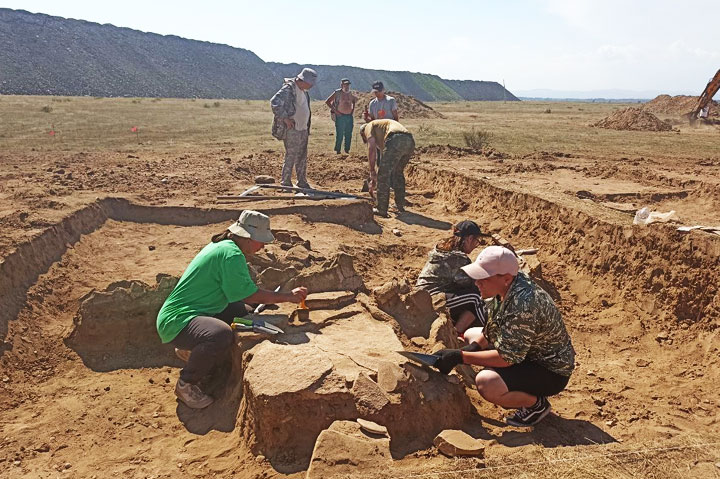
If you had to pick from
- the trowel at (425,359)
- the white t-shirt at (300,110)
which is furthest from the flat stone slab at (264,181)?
the trowel at (425,359)

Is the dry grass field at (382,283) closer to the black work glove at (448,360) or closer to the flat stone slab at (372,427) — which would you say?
the flat stone slab at (372,427)

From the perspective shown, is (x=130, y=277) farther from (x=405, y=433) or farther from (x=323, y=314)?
(x=405, y=433)

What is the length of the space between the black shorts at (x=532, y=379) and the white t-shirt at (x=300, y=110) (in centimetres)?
670

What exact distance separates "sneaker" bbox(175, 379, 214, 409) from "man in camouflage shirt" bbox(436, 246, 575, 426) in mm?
1817

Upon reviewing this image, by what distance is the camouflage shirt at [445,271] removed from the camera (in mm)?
4984

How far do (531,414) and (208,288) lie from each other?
2523 mm

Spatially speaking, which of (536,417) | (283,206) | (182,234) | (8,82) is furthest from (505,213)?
(8,82)

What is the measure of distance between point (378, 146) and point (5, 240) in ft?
18.5

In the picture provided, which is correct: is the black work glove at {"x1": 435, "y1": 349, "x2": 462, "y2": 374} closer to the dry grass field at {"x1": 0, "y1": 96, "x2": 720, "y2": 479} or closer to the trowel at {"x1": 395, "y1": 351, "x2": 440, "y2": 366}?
the trowel at {"x1": 395, "y1": 351, "x2": 440, "y2": 366}

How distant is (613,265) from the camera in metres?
6.66

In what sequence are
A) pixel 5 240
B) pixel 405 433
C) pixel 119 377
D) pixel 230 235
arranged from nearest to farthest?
pixel 405 433 < pixel 230 235 < pixel 119 377 < pixel 5 240

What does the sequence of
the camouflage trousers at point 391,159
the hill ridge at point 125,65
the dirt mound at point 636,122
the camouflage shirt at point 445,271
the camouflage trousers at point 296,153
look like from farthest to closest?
1. the hill ridge at point 125,65
2. the dirt mound at point 636,122
3. the camouflage trousers at point 296,153
4. the camouflage trousers at point 391,159
5. the camouflage shirt at point 445,271

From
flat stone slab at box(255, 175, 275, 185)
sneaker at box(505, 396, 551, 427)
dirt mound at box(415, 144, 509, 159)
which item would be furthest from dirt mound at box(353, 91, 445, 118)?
sneaker at box(505, 396, 551, 427)

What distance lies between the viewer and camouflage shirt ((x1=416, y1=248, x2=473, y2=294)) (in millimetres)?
4984
